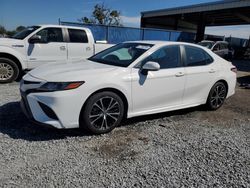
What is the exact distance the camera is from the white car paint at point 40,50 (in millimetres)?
7391

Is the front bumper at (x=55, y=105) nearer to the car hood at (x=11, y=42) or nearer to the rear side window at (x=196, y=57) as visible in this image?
the rear side window at (x=196, y=57)

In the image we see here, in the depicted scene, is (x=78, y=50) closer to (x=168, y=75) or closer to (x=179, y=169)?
(x=168, y=75)

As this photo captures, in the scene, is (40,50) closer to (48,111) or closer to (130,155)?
(48,111)

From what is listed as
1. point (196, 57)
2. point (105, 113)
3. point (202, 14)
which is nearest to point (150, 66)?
point (105, 113)

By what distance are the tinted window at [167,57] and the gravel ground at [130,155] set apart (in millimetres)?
1091

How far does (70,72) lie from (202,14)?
85.2 feet

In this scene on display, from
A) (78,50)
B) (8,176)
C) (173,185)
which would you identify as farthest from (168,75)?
(78,50)

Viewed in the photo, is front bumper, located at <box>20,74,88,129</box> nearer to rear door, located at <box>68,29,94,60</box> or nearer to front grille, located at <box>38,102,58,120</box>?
front grille, located at <box>38,102,58,120</box>

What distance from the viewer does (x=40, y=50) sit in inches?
308

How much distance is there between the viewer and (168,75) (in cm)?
455

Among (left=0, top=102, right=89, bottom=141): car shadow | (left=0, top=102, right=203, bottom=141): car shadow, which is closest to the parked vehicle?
(left=0, top=102, right=203, bottom=141): car shadow

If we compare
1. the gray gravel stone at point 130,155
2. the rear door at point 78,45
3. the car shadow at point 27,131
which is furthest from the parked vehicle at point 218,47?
the car shadow at point 27,131

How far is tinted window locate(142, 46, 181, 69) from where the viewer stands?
452cm

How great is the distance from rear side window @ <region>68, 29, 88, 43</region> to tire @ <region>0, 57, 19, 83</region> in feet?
6.64
